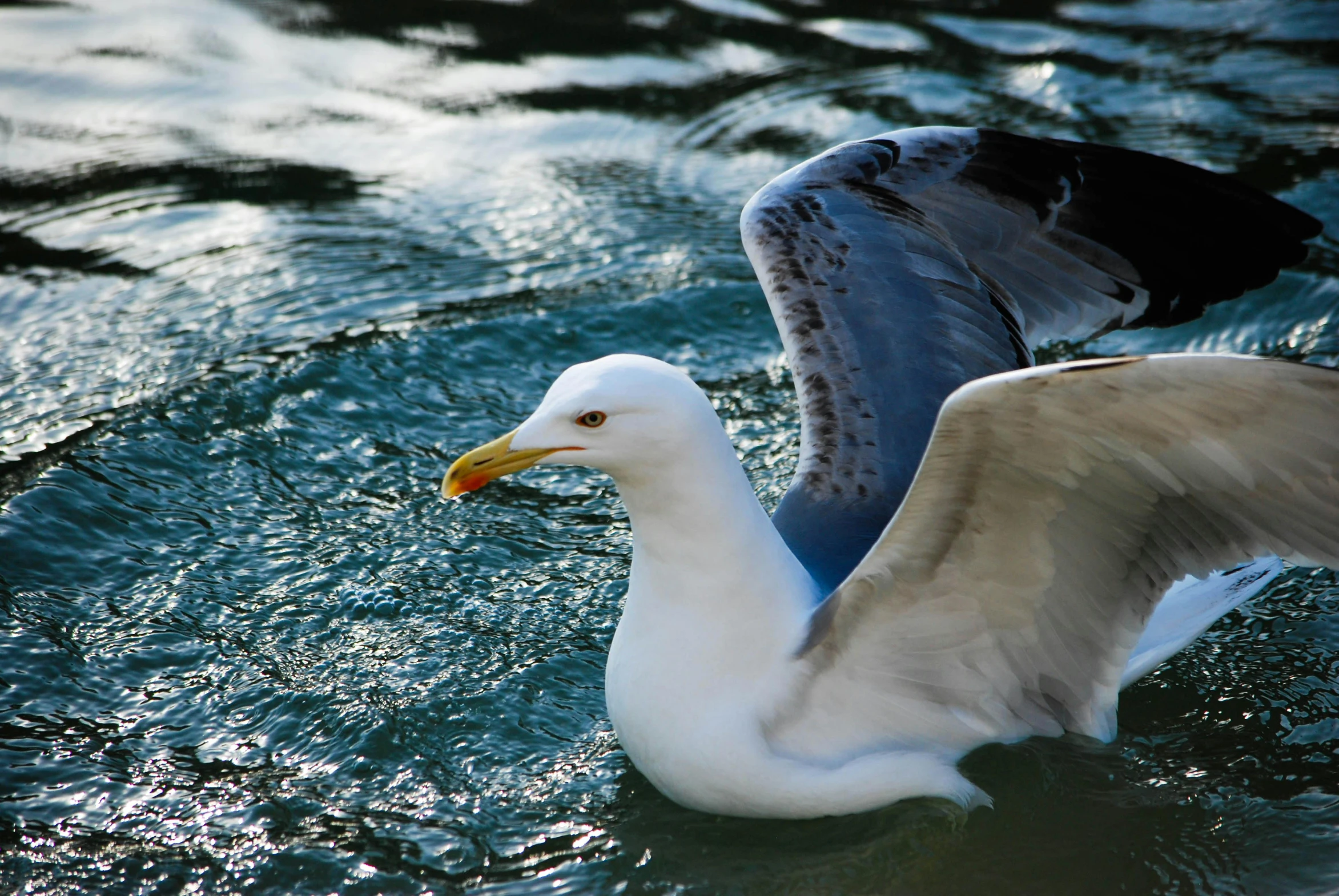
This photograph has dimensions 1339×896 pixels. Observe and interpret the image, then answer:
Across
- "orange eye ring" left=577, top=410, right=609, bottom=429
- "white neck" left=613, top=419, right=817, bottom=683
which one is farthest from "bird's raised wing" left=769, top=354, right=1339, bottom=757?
"orange eye ring" left=577, top=410, right=609, bottom=429

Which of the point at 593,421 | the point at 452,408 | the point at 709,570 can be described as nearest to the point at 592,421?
the point at 593,421

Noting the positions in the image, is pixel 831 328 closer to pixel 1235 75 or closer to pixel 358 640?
pixel 358 640

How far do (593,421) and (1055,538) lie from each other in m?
1.29

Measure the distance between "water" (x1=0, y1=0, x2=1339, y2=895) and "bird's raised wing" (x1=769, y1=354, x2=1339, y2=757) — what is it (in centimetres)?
36

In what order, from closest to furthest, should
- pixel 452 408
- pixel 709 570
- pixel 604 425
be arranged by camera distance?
pixel 604 425 → pixel 709 570 → pixel 452 408

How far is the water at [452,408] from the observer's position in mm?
4129

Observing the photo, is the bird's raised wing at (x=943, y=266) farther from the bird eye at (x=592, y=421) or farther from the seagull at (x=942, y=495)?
the bird eye at (x=592, y=421)

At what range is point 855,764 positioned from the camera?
4.05 meters

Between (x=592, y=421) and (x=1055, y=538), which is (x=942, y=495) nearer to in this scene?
(x=1055, y=538)

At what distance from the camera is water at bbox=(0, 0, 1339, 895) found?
13.5ft

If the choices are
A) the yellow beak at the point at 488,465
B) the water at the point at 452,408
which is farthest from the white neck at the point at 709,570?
the water at the point at 452,408

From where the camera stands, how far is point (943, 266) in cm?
522

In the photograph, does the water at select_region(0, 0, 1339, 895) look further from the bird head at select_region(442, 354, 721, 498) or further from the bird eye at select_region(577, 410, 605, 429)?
the bird eye at select_region(577, 410, 605, 429)

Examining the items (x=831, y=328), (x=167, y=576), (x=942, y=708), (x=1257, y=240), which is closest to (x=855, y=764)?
(x=942, y=708)
